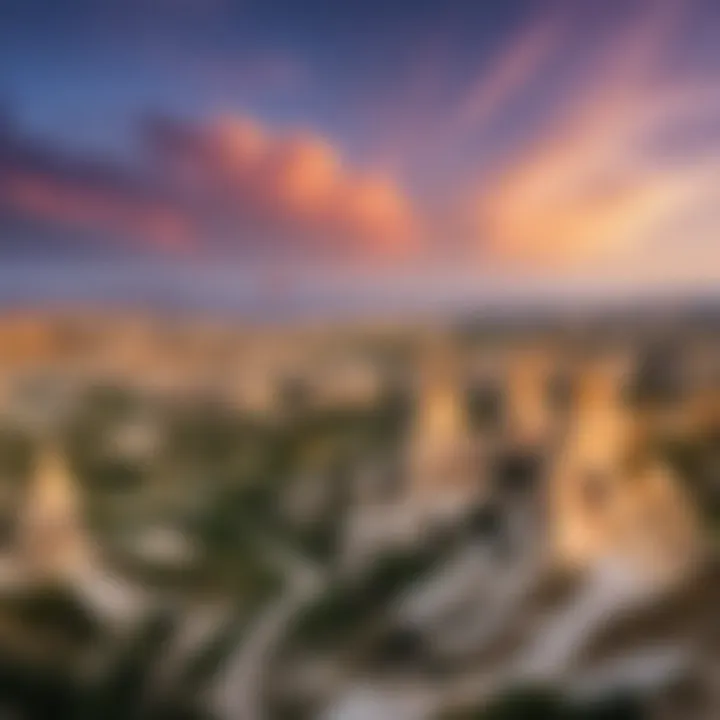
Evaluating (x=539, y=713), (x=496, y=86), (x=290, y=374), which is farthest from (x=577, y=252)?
(x=539, y=713)

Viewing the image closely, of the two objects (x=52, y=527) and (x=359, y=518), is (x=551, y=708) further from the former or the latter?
(x=52, y=527)

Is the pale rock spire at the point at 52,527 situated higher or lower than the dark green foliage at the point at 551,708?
higher

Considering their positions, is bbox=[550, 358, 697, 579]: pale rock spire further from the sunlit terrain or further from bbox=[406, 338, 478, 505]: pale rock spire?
bbox=[406, 338, 478, 505]: pale rock spire

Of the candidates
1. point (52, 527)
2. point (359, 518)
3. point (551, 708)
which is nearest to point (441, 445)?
point (359, 518)

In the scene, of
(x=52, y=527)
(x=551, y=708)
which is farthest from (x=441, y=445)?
(x=52, y=527)

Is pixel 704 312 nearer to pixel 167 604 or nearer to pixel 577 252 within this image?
pixel 577 252

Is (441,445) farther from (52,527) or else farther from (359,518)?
(52,527)

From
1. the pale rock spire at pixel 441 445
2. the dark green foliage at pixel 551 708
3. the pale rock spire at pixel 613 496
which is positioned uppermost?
the pale rock spire at pixel 441 445

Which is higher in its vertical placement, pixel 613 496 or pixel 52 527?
pixel 52 527

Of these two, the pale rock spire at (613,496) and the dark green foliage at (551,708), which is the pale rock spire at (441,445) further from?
the dark green foliage at (551,708)

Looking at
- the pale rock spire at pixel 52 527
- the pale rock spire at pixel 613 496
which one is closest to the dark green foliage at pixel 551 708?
the pale rock spire at pixel 613 496

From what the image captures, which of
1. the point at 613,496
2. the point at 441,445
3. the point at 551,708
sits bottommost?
the point at 551,708
